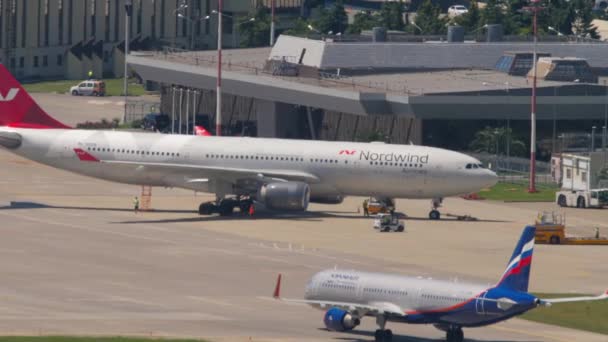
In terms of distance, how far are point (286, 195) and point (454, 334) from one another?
132ft

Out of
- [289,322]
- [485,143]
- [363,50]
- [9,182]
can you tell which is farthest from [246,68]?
[289,322]

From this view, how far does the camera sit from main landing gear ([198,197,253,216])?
364 feet

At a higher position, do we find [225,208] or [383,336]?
[225,208]

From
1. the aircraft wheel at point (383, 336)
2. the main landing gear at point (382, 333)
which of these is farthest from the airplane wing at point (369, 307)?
the aircraft wheel at point (383, 336)

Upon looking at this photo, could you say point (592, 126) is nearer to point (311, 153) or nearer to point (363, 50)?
point (363, 50)

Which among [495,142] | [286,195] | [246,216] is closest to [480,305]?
[286,195]

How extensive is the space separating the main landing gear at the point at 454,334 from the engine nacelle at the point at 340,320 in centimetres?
377

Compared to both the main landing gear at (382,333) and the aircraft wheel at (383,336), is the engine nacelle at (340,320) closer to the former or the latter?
the main landing gear at (382,333)

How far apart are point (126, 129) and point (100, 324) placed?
9030 cm

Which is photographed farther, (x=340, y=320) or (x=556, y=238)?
(x=556, y=238)

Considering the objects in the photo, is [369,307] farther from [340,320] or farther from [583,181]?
[583,181]

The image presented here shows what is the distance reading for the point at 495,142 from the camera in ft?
469

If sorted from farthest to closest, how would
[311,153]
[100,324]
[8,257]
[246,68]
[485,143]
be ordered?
[246,68], [485,143], [311,153], [8,257], [100,324]

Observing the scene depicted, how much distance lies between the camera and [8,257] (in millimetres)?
92500
